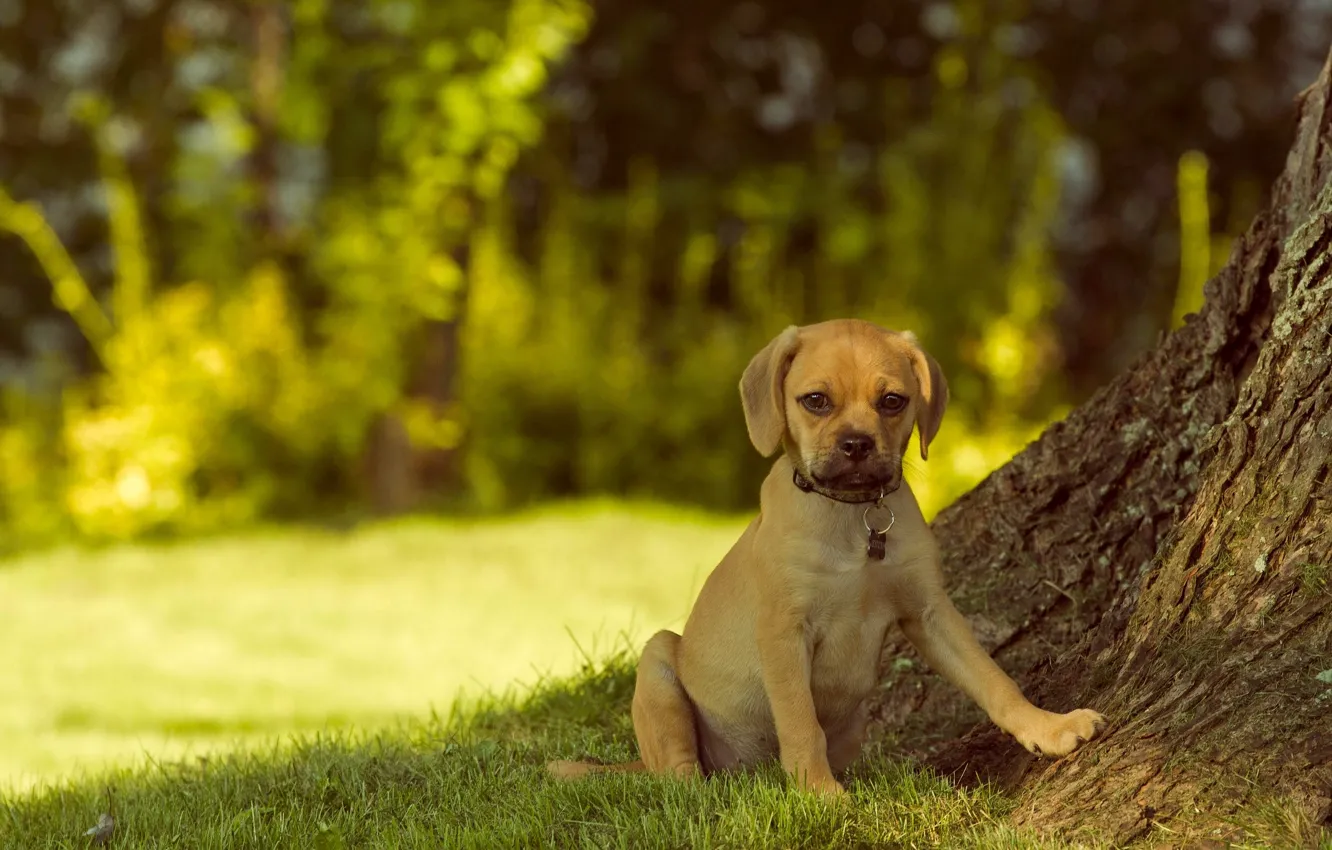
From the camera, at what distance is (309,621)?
7859 millimetres

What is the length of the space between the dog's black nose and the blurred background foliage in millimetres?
5942

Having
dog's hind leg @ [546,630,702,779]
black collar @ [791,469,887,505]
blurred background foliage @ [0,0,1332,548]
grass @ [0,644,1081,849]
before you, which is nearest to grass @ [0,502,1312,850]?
grass @ [0,644,1081,849]

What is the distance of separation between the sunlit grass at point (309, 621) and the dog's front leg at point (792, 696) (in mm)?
1819

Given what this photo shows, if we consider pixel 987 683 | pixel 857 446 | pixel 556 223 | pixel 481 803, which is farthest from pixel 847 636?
pixel 556 223

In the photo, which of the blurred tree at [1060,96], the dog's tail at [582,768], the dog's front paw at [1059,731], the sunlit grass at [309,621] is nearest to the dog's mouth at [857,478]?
the dog's front paw at [1059,731]

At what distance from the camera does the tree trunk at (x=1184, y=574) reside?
3100mm

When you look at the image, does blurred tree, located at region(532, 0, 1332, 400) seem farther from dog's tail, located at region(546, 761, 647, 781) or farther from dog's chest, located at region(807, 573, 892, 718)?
dog's chest, located at region(807, 573, 892, 718)

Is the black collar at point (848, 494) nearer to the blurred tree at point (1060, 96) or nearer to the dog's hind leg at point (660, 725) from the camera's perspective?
the dog's hind leg at point (660, 725)

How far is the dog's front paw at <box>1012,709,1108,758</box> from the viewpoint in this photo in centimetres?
330

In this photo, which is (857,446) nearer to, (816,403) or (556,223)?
(816,403)

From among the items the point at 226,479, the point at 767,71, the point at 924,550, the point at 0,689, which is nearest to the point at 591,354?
the point at 226,479

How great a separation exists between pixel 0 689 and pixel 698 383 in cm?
550

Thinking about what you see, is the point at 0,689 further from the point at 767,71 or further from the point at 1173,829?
the point at 767,71

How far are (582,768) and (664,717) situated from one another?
26 centimetres
